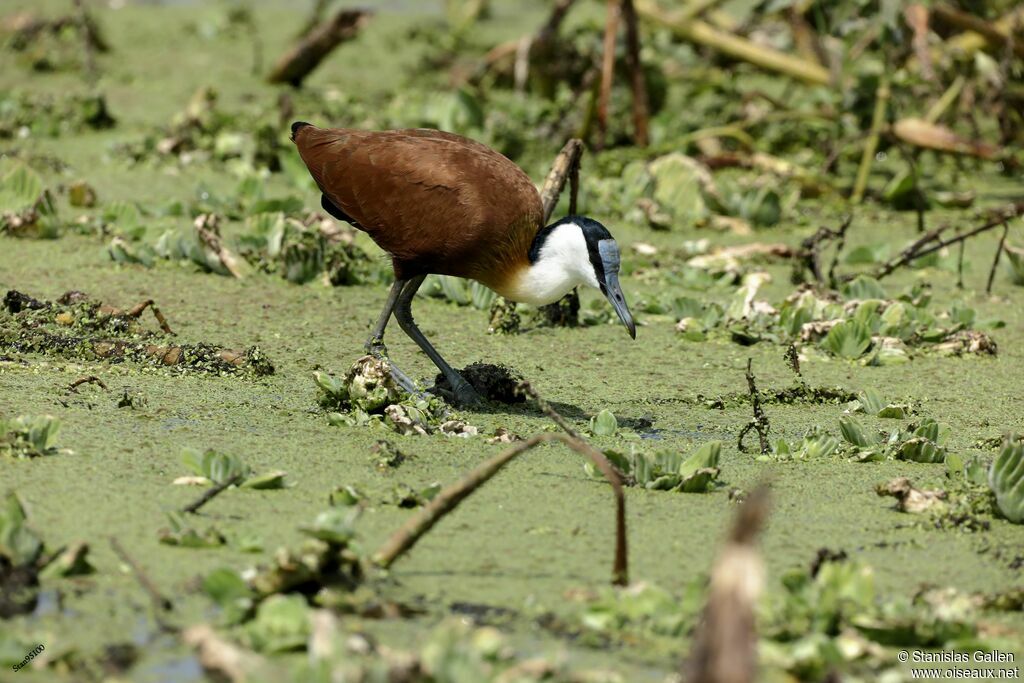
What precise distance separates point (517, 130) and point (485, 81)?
4.76 feet

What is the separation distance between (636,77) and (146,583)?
19.3ft

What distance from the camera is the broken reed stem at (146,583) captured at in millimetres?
3238

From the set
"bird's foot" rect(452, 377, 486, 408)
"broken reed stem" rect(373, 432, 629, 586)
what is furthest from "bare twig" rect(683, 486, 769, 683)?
"bird's foot" rect(452, 377, 486, 408)

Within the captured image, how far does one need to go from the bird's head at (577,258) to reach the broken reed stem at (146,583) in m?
2.23

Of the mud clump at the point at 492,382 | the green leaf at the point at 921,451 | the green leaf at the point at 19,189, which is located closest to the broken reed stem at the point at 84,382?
the mud clump at the point at 492,382

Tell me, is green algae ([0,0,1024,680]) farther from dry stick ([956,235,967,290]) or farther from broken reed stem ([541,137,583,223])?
broken reed stem ([541,137,583,223])

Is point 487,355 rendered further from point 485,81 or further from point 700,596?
point 485,81

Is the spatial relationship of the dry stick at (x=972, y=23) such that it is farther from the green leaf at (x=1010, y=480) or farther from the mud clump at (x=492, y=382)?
the green leaf at (x=1010, y=480)

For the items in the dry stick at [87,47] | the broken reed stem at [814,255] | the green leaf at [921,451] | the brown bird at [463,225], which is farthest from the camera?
the dry stick at [87,47]

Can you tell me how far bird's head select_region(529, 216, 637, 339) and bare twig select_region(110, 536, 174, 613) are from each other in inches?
87.8

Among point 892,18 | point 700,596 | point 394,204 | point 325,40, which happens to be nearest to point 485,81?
point 325,40

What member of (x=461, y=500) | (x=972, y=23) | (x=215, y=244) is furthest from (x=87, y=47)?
(x=461, y=500)

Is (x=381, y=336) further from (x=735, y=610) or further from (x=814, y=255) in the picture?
(x=735, y=610)

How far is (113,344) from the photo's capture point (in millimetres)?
5344
